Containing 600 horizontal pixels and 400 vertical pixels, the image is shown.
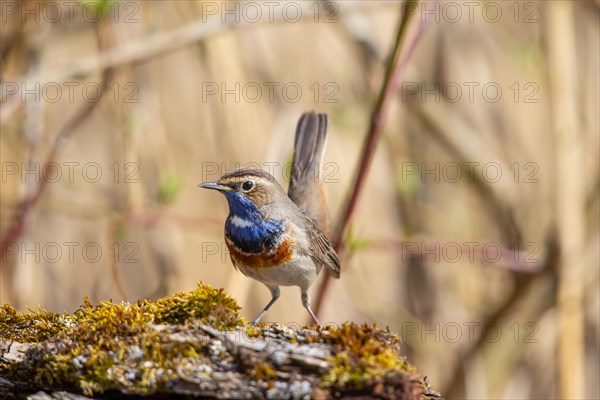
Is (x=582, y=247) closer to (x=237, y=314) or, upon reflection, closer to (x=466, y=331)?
(x=466, y=331)

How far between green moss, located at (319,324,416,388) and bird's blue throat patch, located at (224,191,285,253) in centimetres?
171

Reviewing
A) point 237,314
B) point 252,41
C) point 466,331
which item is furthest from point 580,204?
point 237,314

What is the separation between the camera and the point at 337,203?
7316 millimetres

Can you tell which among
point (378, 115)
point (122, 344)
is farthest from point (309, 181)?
point (122, 344)

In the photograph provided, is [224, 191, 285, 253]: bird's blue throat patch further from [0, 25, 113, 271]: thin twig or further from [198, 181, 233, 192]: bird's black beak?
[0, 25, 113, 271]: thin twig

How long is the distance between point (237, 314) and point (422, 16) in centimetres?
276

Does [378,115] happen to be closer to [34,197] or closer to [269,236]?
[269,236]

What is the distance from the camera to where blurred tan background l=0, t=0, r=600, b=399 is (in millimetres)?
6383

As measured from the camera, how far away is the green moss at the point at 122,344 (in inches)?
112

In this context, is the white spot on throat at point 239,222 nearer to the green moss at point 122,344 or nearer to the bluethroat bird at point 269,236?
the bluethroat bird at point 269,236

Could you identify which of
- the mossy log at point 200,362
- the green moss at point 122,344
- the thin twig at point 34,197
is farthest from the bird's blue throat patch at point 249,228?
the thin twig at point 34,197

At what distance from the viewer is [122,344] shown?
2.93 m

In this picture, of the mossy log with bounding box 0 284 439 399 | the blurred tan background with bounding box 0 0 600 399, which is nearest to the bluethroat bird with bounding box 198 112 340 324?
the blurred tan background with bounding box 0 0 600 399

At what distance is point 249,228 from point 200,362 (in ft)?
6.27
